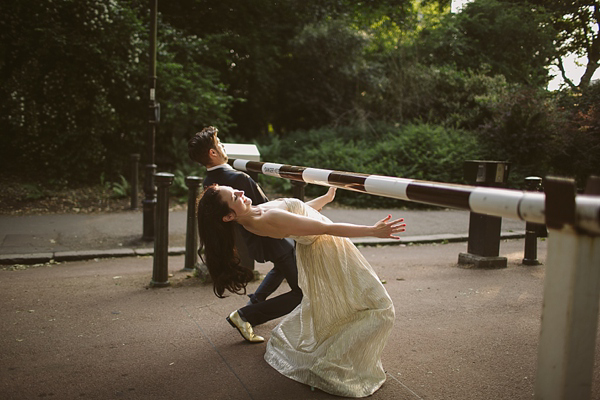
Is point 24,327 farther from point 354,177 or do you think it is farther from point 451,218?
point 451,218

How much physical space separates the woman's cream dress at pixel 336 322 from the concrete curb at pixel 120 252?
4.80 meters

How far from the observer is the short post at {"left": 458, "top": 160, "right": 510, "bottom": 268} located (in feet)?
20.2

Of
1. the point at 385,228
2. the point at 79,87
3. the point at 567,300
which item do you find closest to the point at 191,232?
the point at 385,228

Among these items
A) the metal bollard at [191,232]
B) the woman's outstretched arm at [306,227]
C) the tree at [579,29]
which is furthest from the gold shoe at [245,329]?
the tree at [579,29]

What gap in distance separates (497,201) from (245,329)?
8.47 ft

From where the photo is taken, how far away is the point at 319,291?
324 centimetres

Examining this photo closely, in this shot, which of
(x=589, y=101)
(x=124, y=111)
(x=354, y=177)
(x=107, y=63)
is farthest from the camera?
(x=124, y=111)

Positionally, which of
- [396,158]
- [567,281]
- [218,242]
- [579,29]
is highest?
[579,29]

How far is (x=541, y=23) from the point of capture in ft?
31.7

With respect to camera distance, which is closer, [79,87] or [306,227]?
[306,227]

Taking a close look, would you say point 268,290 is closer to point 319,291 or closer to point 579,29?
point 319,291

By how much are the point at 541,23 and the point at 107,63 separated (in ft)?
34.0

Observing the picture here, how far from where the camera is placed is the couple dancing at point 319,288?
3.00m

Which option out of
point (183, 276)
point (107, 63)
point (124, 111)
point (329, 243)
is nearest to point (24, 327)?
point (183, 276)
